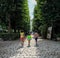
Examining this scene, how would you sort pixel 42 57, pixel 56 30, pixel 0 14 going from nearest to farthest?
1. pixel 42 57
2. pixel 0 14
3. pixel 56 30

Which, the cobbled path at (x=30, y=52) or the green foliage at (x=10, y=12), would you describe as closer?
the cobbled path at (x=30, y=52)

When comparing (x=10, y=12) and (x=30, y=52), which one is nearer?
(x=30, y=52)

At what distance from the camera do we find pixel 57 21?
34031 mm

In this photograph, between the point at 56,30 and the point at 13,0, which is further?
the point at 56,30

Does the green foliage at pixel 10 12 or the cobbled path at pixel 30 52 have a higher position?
the green foliage at pixel 10 12

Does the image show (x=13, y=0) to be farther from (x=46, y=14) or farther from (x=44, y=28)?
(x=44, y=28)

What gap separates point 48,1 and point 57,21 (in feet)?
12.5

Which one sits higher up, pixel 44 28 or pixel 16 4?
pixel 16 4

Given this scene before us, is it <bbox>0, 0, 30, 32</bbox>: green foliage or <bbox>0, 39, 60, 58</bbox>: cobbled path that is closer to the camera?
<bbox>0, 39, 60, 58</bbox>: cobbled path

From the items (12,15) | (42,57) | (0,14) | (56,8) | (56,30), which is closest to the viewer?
(42,57)

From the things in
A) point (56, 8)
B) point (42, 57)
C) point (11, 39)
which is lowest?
point (11, 39)

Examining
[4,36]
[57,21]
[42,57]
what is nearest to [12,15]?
[4,36]

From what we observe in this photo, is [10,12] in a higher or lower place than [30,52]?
higher

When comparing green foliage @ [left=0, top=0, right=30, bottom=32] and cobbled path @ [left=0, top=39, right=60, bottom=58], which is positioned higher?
green foliage @ [left=0, top=0, right=30, bottom=32]
